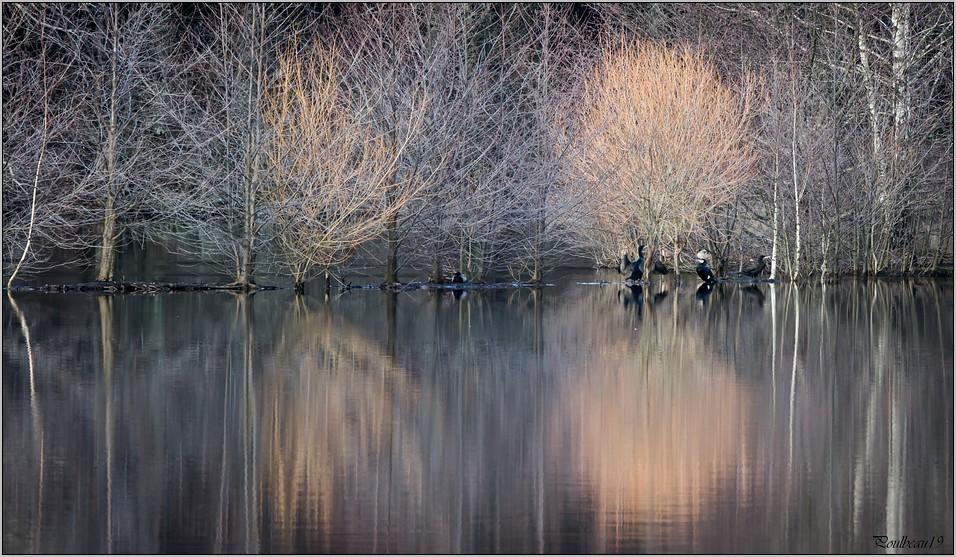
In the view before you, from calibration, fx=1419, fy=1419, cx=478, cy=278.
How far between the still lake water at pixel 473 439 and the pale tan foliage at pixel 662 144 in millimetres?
11433

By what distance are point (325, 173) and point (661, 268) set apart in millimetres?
9373

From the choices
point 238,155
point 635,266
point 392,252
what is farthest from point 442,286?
point 238,155

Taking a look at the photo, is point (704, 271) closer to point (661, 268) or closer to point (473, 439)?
point (661, 268)

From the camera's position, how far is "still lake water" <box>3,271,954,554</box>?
6.87m

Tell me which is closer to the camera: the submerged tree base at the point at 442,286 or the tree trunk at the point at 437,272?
the submerged tree base at the point at 442,286

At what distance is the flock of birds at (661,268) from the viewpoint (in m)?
29.0

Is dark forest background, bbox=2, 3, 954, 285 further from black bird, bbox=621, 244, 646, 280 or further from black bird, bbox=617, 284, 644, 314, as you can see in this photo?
black bird, bbox=617, 284, 644, 314

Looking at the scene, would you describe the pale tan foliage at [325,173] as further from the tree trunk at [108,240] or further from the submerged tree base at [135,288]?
the tree trunk at [108,240]

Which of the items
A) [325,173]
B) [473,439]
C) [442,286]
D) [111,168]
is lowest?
[473,439]

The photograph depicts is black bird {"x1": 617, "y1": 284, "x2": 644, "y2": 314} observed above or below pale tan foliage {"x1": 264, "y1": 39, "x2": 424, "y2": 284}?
below

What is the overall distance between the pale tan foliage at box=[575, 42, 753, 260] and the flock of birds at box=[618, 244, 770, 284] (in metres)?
→ 0.60

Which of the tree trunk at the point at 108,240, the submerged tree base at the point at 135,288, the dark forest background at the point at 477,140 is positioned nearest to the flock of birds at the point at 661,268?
the dark forest background at the point at 477,140

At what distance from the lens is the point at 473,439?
9156mm

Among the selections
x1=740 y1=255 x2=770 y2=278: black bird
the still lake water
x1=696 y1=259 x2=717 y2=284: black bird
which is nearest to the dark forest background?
x1=740 y1=255 x2=770 y2=278: black bird
